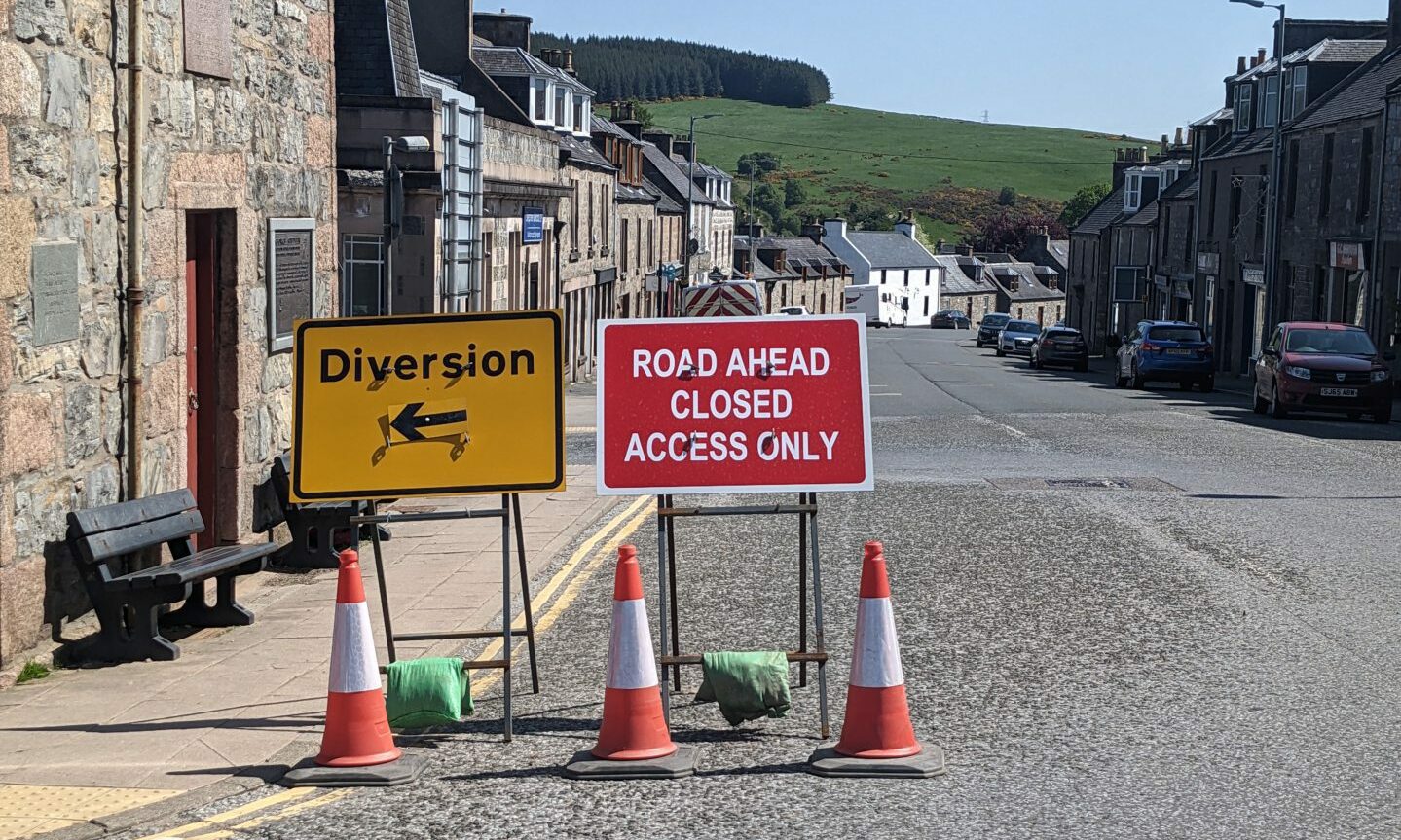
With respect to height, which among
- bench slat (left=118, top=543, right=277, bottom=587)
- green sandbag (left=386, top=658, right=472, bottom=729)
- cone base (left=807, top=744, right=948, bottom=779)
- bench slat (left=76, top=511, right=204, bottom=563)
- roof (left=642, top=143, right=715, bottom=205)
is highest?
roof (left=642, top=143, right=715, bottom=205)

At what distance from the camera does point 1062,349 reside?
5209 cm

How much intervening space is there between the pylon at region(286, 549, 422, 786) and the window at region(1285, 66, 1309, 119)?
149ft

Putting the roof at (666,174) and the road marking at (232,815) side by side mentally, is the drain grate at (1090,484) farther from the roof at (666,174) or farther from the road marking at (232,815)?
the roof at (666,174)

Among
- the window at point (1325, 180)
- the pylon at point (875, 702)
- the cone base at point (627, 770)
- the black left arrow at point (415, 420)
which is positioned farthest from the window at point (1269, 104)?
the cone base at point (627, 770)

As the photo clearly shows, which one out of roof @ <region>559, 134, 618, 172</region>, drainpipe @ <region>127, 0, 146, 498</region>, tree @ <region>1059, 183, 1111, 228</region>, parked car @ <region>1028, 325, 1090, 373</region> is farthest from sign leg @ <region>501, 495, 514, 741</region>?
tree @ <region>1059, 183, 1111, 228</region>

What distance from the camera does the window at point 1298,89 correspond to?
47.1 metres

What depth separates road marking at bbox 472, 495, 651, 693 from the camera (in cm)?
871

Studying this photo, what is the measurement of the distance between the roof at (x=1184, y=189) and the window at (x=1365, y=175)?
18.4 m

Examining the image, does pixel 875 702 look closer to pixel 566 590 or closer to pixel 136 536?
pixel 566 590

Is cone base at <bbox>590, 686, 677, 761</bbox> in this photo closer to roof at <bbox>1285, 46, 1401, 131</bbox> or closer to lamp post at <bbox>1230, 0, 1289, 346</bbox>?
lamp post at <bbox>1230, 0, 1289, 346</bbox>

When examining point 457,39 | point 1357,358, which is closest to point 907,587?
point 1357,358

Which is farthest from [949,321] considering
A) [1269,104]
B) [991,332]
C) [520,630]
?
[520,630]

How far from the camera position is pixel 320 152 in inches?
535

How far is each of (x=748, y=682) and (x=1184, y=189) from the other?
192 ft
